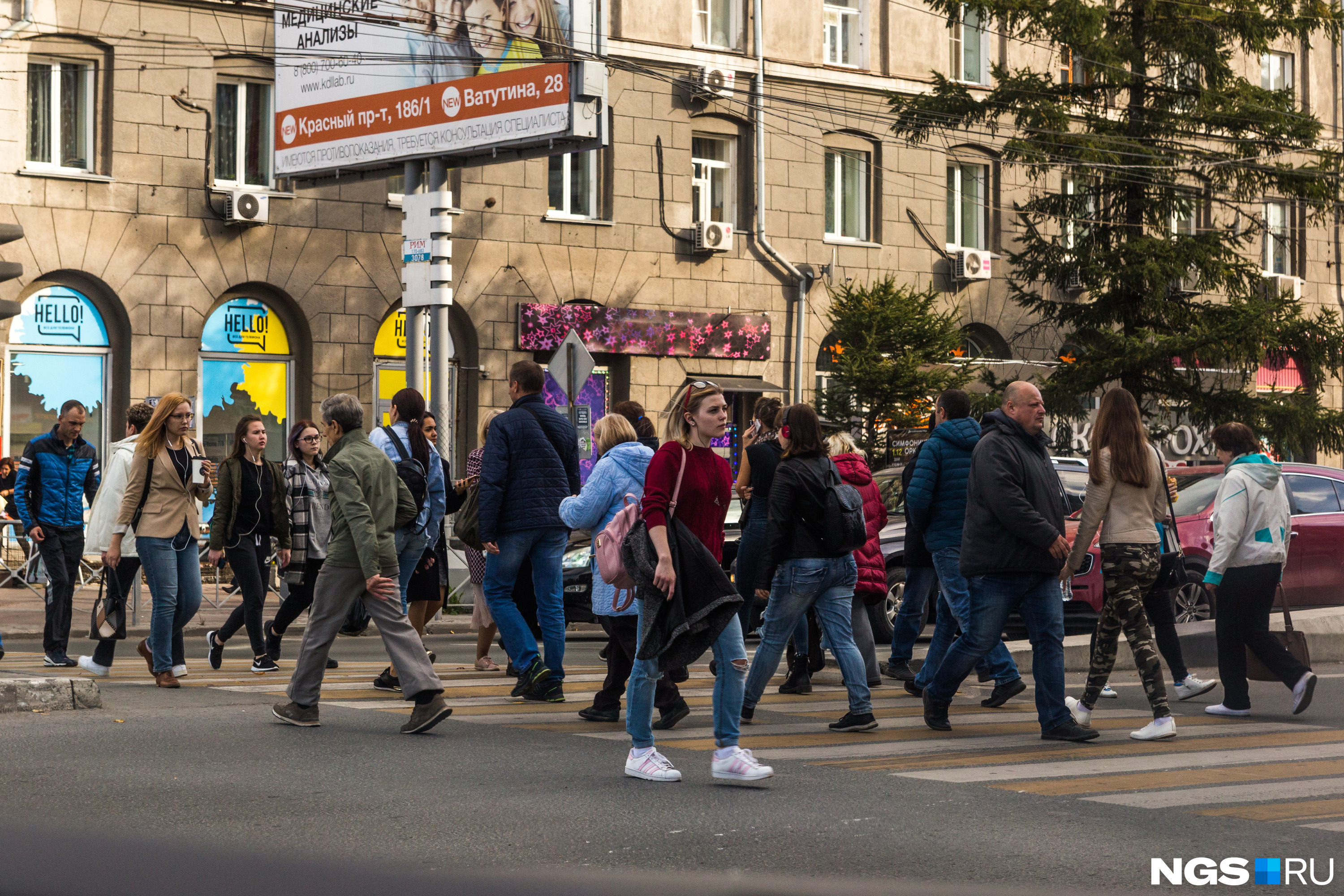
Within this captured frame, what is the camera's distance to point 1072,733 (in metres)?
8.57

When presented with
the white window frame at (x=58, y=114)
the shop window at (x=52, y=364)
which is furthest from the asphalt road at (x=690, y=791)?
the white window frame at (x=58, y=114)

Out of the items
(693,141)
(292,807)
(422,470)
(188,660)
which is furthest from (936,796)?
(693,141)

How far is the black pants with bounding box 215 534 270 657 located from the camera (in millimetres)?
11602

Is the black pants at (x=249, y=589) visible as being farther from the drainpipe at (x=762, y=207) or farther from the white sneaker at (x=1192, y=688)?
the drainpipe at (x=762, y=207)

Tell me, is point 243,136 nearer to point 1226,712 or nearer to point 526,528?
point 526,528

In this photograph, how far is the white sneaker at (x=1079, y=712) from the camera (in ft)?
29.2

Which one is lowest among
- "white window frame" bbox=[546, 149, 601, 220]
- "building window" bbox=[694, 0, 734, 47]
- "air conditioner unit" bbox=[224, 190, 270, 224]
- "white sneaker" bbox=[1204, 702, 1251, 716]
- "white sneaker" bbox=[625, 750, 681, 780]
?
"white sneaker" bbox=[1204, 702, 1251, 716]

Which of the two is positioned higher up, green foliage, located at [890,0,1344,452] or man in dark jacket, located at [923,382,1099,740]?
green foliage, located at [890,0,1344,452]

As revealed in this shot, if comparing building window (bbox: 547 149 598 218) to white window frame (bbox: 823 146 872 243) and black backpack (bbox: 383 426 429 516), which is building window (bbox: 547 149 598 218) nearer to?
white window frame (bbox: 823 146 872 243)

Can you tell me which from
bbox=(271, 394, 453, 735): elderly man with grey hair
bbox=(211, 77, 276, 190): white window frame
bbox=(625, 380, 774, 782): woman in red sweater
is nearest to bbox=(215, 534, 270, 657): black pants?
bbox=(271, 394, 453, 735): elderly man with grey hair

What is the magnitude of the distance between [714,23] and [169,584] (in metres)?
20.4

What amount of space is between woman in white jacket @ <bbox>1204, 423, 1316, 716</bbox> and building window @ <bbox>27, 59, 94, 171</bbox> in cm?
1789

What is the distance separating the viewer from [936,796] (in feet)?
22.6

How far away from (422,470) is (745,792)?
15.4 ft
